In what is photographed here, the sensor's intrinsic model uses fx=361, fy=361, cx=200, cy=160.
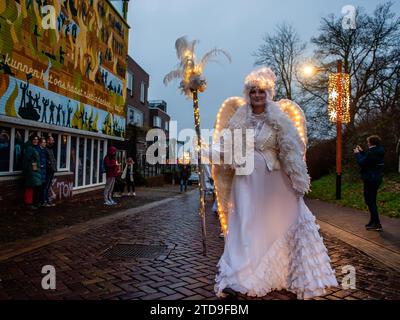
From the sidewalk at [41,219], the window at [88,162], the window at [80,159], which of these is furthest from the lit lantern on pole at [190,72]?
the window at [88,162]

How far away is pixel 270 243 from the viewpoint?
357 cm

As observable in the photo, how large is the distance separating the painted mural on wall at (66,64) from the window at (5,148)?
563 mm

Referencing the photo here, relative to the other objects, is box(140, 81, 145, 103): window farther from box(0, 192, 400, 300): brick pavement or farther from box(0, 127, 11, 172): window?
box(0, 192, 400, 300): brick pavement

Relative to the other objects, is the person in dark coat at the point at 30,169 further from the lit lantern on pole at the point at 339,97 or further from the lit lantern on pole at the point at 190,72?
the lit lantern on pole at the point at 339,97

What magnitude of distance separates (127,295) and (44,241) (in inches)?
113

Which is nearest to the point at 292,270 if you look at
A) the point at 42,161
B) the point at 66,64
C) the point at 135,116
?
the point at 42,161

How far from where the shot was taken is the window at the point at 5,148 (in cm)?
920

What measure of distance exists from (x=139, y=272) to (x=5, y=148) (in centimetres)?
681

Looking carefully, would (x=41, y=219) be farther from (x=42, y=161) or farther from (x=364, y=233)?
(x=364, y=233)

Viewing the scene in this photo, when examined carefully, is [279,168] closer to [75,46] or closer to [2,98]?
[2,98]

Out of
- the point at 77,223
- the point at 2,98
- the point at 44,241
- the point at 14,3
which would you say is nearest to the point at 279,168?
the point at 44,241

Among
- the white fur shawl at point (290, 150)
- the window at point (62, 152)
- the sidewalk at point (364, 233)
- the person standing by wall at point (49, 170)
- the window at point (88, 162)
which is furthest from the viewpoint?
the window at point (88, 162)

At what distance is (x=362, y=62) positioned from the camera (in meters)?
26.1

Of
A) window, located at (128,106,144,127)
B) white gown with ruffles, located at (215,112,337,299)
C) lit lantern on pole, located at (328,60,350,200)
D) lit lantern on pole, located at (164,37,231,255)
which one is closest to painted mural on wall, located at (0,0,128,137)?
lit lantern on pole, located at (164,37,231,255)
